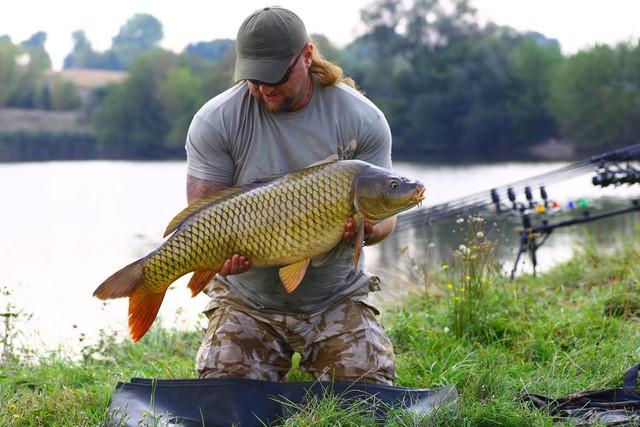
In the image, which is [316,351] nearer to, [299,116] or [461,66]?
[299,116]

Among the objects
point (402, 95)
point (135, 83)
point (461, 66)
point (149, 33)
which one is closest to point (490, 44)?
point (461, 66)

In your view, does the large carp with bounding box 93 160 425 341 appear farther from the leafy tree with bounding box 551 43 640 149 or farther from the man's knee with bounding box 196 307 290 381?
the leafy tree with bounding box 551 43 640 149

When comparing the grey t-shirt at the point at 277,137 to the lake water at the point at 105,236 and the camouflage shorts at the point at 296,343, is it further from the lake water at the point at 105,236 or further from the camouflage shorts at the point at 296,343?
the lake water at the point at 105,236

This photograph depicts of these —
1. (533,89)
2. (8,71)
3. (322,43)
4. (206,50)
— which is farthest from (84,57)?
(322,43)

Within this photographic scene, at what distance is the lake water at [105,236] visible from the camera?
4.89 metres

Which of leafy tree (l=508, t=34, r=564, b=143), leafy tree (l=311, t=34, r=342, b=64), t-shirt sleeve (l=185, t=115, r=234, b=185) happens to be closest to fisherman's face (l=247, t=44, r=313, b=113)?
t-shirt sleeve (l=185, t=115, r=234, b=185)

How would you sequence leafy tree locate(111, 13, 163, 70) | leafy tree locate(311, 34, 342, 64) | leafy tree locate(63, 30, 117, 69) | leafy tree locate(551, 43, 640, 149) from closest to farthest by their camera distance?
leafy tree locate(311, 34, 342, 64), leafy tree locate(551, 43, 640, 149), leafy tree locate(63, 30, 117, 69), leafy tree locate(111, 13, 163, 70)

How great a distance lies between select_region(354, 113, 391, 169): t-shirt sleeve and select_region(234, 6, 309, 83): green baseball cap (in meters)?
0.30

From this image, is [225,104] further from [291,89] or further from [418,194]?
[418,194]

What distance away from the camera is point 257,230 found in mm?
2260

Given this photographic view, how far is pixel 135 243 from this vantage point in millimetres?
10133

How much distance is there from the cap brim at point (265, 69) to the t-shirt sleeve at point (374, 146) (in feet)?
1.00

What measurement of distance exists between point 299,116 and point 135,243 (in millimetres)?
7918

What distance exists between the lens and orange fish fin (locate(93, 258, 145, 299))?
2.23 m
